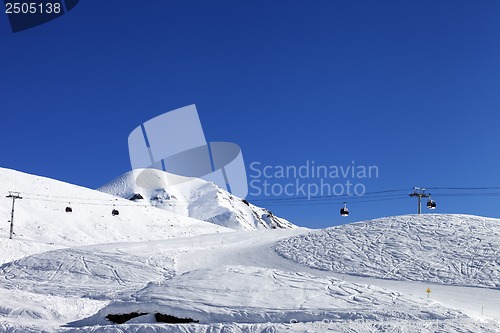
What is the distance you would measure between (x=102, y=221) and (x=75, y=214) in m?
2.82

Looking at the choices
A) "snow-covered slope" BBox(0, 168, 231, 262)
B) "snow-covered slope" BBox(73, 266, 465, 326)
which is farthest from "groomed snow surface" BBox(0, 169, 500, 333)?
"snow-covered slope" BBox(0, 168, 231, 262)

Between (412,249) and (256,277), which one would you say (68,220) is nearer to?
(412,249)

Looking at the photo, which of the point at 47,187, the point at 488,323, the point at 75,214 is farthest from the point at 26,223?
the point at 488,323

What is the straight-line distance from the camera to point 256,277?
19.5m

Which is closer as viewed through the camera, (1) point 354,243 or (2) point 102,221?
(1) point 354,243

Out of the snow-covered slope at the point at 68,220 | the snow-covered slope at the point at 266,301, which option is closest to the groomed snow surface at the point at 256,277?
the snow-covered slope at the point at 266,301

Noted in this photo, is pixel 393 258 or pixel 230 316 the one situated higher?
pixel 393 258

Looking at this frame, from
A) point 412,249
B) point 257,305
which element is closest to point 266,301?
point 257,305

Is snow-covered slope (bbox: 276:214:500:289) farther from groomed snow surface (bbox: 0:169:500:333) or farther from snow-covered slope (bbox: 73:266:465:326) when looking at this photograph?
snow-covered slope (bbox: 73:266:465:326)

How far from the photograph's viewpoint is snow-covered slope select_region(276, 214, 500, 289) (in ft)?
87.4

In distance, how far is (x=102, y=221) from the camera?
55125mm

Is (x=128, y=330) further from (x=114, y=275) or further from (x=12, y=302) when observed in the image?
(x=114, y=275)

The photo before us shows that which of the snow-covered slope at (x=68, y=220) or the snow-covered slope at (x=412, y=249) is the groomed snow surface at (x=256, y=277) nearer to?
the snow-covered slope at (x=412, y=249)

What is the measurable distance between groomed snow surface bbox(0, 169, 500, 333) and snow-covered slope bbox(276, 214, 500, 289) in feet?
0.21
